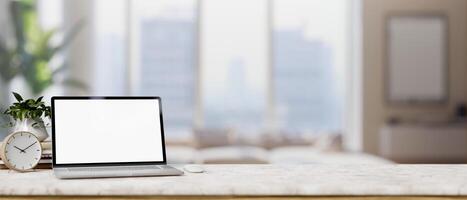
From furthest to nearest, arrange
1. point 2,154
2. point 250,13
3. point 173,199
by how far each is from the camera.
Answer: point 250,13 < point 2,154 < point 173,199

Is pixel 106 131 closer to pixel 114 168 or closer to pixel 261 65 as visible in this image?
pixel 114 168

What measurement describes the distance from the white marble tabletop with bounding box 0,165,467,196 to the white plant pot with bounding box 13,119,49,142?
147 mm

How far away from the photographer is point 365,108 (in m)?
8.09

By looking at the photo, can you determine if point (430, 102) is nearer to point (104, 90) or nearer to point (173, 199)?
point (104, 90)

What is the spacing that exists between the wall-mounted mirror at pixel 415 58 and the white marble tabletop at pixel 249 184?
638 cm

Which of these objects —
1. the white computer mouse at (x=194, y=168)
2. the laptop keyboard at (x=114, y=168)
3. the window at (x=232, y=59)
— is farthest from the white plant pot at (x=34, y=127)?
the window at (x=232, y=59)

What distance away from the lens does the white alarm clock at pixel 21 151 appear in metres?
1.88

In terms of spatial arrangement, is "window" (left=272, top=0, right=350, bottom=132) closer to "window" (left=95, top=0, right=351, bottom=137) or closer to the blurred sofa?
"window" (left=95, top=0, right=351, bottom=137)

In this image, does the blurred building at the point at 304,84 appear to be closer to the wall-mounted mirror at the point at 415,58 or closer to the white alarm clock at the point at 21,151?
the wall-mounted mirror at the point at 415,58

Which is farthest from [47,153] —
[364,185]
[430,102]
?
[430,102]

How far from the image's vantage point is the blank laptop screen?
6.23 feet

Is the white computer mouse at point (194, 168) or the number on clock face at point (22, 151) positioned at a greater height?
the number on clock face at point (22, 151)

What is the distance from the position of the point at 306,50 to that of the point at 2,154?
663cm

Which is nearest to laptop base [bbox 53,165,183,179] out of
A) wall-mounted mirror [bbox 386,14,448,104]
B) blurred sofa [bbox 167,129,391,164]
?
blurred sofa [bbox 167,129,391,164]
